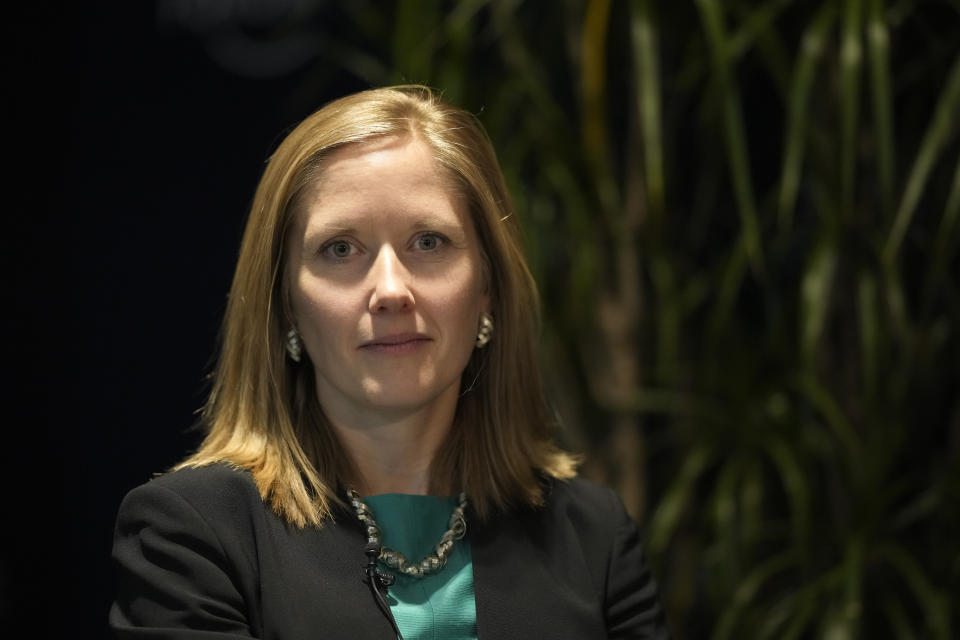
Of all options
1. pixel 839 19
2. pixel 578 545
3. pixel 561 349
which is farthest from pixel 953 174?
pixel 578 545

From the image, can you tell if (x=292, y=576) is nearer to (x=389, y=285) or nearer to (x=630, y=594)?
(x=389, y=285)

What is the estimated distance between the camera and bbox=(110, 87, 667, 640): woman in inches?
47.0

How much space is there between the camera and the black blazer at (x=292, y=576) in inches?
45.5

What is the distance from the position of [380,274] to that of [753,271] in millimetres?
977

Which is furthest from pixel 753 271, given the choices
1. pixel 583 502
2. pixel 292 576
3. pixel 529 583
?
pixel 292 576

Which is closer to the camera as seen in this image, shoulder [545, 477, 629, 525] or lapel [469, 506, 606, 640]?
lapel [469, 506, 606, 640]

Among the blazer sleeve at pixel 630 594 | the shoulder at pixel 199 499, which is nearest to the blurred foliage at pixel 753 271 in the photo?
the blazer sleeve at pixel 630 594

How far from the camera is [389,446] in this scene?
4.35 feet

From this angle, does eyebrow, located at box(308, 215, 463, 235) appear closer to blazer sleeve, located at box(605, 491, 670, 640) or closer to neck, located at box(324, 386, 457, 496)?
neck, located at box(324, 386, 457, 496)

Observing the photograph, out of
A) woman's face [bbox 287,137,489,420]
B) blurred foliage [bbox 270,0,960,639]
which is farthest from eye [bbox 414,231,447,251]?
blurred foliage [bbox 270,0,960,639]

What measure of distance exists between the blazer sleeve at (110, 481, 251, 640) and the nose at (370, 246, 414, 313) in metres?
0.27

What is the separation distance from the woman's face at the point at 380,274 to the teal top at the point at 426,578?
0.11 meters

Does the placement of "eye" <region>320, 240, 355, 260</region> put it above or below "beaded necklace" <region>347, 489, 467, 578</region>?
above

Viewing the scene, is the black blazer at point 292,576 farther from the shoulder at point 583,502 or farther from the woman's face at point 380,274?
the woman's face at point 380,274
